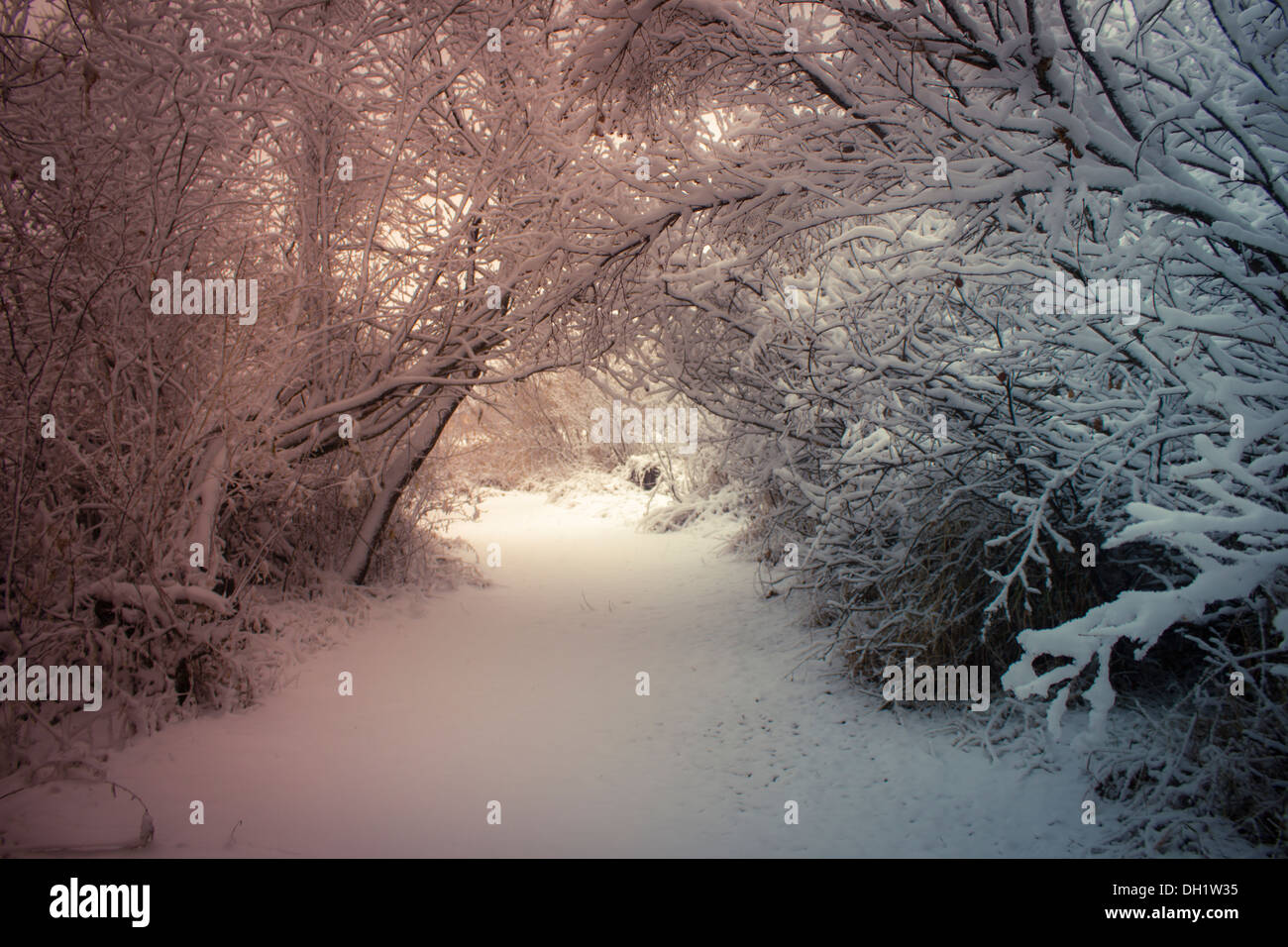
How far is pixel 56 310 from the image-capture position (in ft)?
13.3

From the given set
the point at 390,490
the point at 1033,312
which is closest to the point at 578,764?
the point at 1033,312

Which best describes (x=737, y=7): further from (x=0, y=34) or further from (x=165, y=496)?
(x=165, y=496)

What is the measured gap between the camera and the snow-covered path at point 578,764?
11.1ft

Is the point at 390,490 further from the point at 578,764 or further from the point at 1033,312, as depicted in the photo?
the point at 1033,312

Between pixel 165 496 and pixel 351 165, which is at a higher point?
pixel 351 165

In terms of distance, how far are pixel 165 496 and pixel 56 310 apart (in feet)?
3.91

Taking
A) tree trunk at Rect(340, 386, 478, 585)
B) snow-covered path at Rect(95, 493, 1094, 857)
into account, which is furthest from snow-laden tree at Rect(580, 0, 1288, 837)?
tree trunk at Rect(340, 386, 478, 585)

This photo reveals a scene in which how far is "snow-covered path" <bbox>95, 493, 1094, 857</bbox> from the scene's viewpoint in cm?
339

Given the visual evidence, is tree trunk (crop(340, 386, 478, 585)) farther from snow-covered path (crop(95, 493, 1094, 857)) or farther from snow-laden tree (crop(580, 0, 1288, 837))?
snow-laden tree (crop(580, 0, 1288, 837))

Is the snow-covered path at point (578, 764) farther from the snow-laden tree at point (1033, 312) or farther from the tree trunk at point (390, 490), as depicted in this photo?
the tree trunk at point (390, 490)

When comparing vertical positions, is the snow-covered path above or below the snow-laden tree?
below

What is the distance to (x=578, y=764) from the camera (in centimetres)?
431

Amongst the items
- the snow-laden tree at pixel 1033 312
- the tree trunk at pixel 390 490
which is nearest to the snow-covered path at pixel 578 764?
the snow-laden tree at pixel 1033 312
